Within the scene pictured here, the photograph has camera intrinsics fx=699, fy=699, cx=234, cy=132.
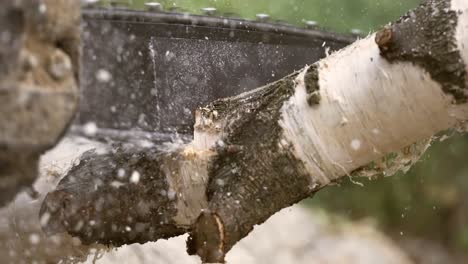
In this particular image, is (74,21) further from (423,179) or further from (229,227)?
(423,179)

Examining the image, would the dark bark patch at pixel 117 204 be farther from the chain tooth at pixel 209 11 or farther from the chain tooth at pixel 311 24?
the chain tooth at pixel 311 24

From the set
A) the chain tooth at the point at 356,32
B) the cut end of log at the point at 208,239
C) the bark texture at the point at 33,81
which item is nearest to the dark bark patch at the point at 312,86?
the cut end of log at the point at 208,239

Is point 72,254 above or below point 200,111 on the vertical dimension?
below

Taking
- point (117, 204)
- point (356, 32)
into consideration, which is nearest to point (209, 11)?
point (356, 32)

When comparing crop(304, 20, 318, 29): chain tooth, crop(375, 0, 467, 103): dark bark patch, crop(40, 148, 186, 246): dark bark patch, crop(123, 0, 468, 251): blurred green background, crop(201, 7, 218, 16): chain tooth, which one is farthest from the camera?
crop(123, 0, 468, 251): blurred green background

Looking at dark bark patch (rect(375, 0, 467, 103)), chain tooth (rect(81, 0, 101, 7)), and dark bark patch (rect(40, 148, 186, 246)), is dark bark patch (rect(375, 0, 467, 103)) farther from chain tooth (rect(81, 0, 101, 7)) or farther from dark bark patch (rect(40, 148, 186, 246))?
chain tooth (rect(81, 0, 101, 7))

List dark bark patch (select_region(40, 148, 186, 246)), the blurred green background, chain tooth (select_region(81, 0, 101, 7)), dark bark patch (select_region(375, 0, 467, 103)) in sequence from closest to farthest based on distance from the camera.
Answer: dark bark patch (select_region(375, 0, 467, 103))
dark bark patch (select_region(40, 148, 186, 246))
chain tooth (select_region(81, 0, 101, 7))
the blurred green background

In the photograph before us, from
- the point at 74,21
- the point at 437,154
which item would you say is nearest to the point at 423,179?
the point at 437,154

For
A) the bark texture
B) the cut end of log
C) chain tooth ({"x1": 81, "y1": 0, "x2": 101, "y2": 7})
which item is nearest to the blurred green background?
chain tooth ({"x1": 81, "y1": 0, "x2": 101, "y2": 7})
